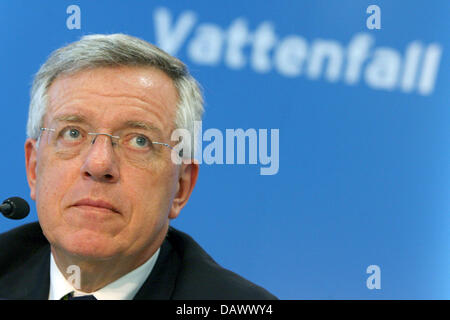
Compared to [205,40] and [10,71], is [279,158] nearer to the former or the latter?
[205,40]

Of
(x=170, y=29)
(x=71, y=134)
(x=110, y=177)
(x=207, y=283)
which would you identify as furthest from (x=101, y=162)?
(x=170, y=29)

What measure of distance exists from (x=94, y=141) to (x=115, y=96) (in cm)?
12

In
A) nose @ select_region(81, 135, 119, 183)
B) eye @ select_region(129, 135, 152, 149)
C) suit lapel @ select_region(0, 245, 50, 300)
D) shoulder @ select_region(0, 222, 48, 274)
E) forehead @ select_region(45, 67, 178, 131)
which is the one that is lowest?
suit lapel @ select_region(0, 245, 50, 300)

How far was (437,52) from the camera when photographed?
2.69m

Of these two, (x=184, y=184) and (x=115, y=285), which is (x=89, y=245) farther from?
(x=184, y=184)

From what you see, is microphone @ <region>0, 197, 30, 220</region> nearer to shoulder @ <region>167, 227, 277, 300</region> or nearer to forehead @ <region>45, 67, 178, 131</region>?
forehead @ <region>45, 67, 178, 131</region>

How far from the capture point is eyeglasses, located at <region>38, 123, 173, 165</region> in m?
1.45

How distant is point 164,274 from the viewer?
60.7 inches

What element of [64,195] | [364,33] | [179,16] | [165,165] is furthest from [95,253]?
[364,33]

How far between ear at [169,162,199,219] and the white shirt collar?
0.50ft

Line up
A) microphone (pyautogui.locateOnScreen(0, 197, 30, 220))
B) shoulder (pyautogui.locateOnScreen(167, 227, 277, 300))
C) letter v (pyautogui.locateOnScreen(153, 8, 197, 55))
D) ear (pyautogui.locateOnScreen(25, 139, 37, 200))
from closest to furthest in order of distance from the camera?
microphone (pyautogui.locateOnScreen(0, 197, 30, 220)), shoulder (pyautogui.locateOnScreen(167, 227, 277, 300)), ear (pyautogui.locateOnScreen(25, 139, 37, 200)), letter v (pyautogui.locateOnScreen(153, 8, 197, 55))

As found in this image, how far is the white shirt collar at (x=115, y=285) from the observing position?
1483 mm

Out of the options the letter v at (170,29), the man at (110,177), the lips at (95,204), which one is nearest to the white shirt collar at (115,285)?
the man at (110,177)

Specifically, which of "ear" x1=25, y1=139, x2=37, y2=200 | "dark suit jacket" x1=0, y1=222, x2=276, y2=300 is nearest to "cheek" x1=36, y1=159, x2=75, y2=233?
"ear" x1=25, y1=139, x2=37, y2=200
